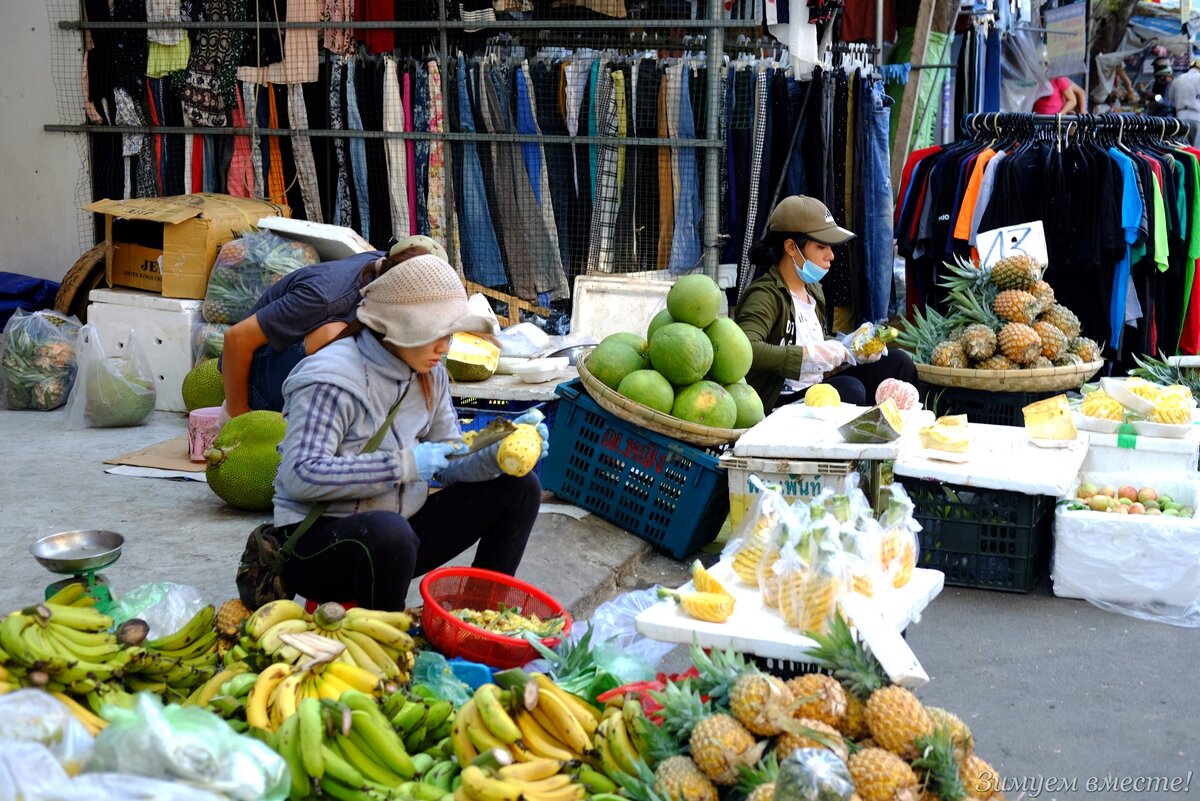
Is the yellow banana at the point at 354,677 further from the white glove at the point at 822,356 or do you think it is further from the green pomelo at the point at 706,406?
the white glove at the point at 822,356

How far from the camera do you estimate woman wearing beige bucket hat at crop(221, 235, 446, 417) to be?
5.02 metres

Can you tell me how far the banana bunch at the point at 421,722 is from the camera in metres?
2.73

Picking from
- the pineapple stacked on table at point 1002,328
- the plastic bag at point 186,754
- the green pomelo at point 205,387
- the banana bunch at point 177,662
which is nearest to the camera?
the plastic bag at point 186,754

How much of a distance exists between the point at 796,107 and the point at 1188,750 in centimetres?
525

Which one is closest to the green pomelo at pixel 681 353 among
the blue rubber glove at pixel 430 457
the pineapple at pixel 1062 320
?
the blue rubber glove at pixel 430 457

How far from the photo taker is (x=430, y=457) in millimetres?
3430

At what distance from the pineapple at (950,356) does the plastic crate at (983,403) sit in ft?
0.47

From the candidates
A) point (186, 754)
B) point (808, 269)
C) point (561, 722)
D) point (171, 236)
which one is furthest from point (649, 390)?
point (171, 236)

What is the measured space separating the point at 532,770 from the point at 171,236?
5.11m

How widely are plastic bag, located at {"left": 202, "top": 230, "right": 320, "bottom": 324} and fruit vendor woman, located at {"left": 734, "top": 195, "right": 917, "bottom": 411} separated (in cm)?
258

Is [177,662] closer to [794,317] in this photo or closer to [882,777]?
[882,777]

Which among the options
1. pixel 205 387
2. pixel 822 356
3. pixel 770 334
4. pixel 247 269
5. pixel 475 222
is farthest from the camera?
pixel 475 222

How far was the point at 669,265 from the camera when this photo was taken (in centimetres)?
782

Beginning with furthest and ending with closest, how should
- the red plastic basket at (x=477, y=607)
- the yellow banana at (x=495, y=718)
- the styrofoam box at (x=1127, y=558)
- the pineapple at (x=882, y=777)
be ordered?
the styrofoam box at (x=1127, y=558) < the red plastic basket at (x=477, y=607) < the yellow banana at (x=495, y=718) < the pineapple at (x=882, y=777)
